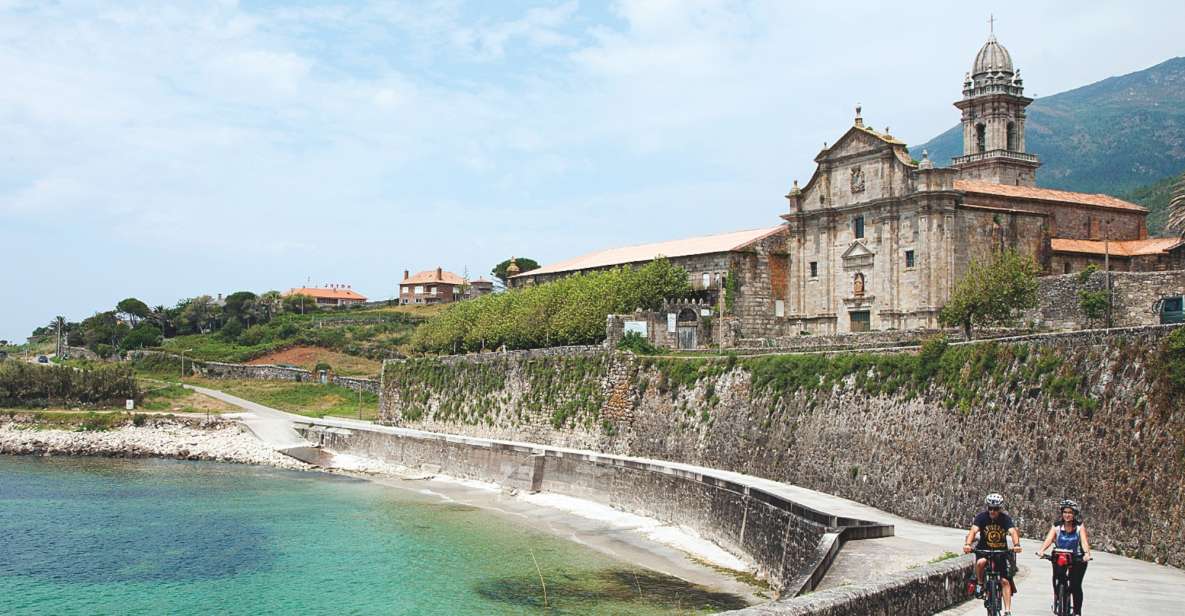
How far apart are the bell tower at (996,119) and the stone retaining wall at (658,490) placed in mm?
35272

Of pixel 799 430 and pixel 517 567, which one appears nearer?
pixel 517 567

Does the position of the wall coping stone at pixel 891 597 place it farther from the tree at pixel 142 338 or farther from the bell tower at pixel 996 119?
the tree at pixel 142 338

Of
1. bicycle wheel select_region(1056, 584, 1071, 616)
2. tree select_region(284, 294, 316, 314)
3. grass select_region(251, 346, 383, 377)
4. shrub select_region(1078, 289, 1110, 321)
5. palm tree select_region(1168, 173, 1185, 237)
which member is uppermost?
tree select_region(284, 294, 316, 314)

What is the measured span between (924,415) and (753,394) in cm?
1017

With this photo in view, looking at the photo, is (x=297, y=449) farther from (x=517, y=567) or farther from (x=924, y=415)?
(x=924, y=415)

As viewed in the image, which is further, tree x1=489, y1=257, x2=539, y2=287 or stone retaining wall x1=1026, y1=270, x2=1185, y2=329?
tree x1=489, y1=257, x2=539, y2=287

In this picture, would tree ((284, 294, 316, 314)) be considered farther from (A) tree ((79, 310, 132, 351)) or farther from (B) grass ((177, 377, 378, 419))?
(B) grass ((177, 377, 378, 419))

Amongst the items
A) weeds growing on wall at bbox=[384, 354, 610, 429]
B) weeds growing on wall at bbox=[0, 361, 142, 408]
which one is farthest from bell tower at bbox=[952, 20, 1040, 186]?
weeds growing on wall at bbox=[0, 361, 142, 408]

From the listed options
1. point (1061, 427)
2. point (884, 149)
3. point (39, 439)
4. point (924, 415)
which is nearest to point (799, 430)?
point (924, 415)

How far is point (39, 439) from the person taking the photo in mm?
67062

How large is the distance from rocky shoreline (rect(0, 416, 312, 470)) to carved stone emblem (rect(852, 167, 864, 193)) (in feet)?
114

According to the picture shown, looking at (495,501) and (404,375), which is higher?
(404,375)

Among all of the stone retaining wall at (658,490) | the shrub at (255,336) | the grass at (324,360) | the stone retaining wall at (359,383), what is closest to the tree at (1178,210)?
the stone retaining wall at (658,490)

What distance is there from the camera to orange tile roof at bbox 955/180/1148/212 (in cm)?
5234
